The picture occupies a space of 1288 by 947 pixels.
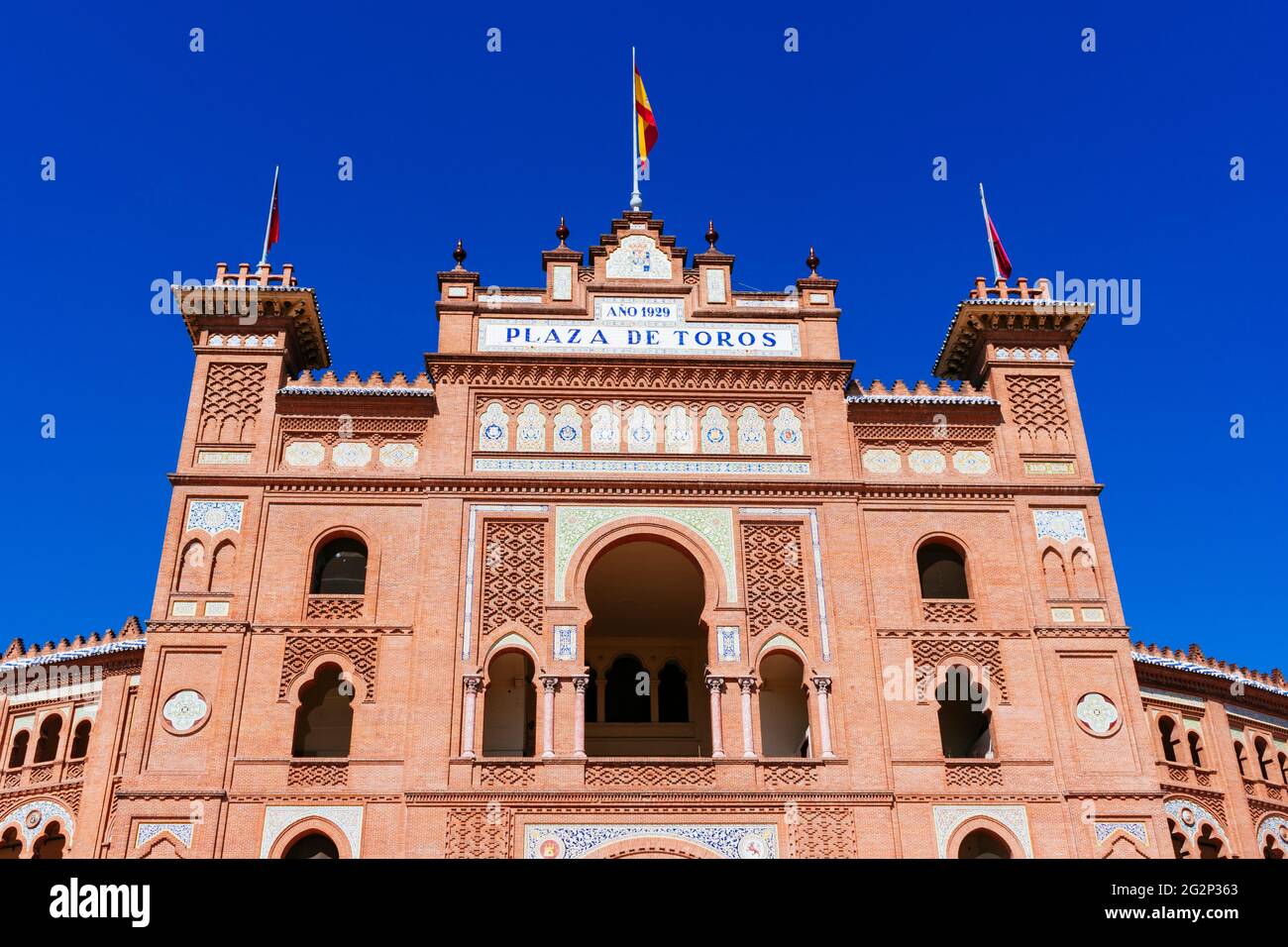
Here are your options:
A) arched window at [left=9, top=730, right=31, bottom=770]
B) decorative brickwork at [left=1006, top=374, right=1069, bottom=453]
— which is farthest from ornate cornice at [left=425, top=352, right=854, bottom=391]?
arched window at [left=9, top=730, right=31, bottom=770]

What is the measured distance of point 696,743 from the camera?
2891 centimetres

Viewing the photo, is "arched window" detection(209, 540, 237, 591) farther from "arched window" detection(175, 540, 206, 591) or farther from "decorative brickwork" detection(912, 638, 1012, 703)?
"decorative brickwork" detection(912, 638, 1012, 703)

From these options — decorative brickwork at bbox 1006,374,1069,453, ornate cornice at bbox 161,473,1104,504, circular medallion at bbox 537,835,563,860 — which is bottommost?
circular medallion at bbox 537,835,563,860

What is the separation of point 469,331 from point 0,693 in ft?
43.8

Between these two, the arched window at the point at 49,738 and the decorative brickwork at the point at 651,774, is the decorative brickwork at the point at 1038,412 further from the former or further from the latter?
the arched window at the point at 49,738

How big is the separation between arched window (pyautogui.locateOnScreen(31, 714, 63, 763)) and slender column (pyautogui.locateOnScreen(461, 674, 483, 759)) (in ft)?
36.0

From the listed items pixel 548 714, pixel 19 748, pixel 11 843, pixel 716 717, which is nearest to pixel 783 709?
pixel 716 717

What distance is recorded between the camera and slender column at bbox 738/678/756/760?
943 inches

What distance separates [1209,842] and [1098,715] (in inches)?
274

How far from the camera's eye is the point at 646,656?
30.1 metres

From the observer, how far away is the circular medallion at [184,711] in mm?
23531

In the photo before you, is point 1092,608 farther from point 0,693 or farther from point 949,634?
point 0,693

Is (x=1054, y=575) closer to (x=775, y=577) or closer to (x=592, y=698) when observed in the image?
(x=775, y=577)
